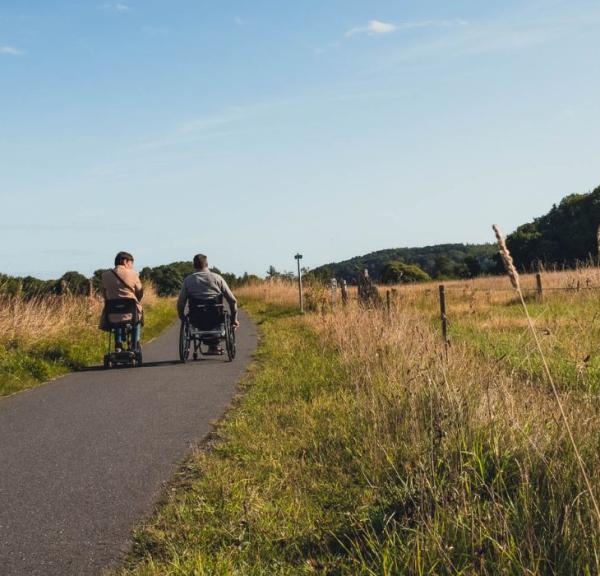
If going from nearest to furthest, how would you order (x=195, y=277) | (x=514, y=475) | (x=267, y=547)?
(x=267, y=547) → (x=514, y=475) → (x=195, y=277)

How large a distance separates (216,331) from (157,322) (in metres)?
10.7

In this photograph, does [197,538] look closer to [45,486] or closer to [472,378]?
[45,486]

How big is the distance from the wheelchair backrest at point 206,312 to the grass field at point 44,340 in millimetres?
2101

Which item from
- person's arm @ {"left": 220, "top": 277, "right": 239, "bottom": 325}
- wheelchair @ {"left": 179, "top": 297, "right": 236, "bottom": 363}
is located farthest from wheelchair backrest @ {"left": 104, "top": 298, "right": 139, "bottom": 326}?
person's arm @ {"left": 220, "top": 277, "right": 239, "bottom": 325}

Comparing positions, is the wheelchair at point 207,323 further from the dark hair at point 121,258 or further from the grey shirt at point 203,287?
the dark hair at point 121,258

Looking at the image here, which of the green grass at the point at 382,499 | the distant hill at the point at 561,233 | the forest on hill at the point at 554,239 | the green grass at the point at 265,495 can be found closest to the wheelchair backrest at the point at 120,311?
the green grass at the point at 265,495

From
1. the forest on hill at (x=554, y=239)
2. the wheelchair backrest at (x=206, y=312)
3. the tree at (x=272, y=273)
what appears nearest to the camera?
the wheelchair backrest at (x=206, y=312)

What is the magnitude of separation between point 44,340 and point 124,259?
226 centimetres

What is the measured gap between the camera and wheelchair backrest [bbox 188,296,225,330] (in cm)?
1209

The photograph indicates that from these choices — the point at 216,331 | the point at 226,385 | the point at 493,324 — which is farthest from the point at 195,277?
the point at 493,324

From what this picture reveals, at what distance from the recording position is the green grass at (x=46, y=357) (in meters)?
9.66

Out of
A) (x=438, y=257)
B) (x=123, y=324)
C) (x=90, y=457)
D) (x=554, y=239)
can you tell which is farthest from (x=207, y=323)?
(x=438, y=257)

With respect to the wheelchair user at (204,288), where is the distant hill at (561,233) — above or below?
above

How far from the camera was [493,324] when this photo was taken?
1419 centimetres
